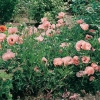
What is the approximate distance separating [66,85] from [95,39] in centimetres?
79

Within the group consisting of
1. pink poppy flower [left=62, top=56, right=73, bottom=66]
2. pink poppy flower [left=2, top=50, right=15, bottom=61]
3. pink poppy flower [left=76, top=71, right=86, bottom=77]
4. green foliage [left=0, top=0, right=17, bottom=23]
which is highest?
pink poppy flower [left=2, top=50, right=15, bottom=61]

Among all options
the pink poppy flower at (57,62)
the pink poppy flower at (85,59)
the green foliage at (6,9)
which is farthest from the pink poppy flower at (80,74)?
the green foliage at (6,9)

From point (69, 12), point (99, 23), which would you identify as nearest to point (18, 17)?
point (69, 12)

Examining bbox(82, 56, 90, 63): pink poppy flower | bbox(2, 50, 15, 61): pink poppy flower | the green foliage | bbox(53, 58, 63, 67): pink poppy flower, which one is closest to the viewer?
bbox(2, 50, 15, 61): pink poppy flower

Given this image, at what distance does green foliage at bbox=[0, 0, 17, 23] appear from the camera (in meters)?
8.67

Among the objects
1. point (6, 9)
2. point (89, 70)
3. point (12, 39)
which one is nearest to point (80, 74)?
point (89, 70)

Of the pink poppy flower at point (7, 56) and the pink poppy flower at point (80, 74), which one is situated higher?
the pink poppy flower at point (7, 56)

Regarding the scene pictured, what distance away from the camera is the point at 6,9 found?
878 centimetres

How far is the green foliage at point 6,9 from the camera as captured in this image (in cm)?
867

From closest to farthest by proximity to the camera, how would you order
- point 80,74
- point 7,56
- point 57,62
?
point 7,56 < point 57,62 < point 80,74

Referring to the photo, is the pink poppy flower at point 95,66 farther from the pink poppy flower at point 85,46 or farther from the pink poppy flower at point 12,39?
the pink poppy flower at point 12,39

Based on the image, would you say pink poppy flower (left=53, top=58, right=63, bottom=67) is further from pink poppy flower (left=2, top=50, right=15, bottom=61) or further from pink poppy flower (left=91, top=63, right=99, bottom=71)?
pink poppy flower (left=2, top=50, right=15, bottom=61)

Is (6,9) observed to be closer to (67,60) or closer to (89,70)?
(67,60)

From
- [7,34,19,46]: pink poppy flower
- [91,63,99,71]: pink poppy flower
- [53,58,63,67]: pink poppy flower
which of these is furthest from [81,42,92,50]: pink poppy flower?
[7,34,19,46]: pink poppy flower
